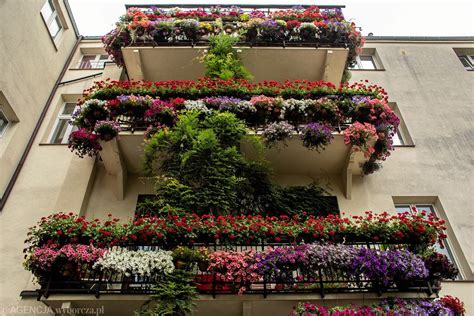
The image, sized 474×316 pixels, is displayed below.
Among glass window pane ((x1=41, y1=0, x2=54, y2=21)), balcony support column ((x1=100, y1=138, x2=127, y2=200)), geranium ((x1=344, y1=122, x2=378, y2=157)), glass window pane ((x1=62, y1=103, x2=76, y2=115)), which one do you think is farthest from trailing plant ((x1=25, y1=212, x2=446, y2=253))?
glass window pane ((x1=41, y1=0, x2=54, y2=21))

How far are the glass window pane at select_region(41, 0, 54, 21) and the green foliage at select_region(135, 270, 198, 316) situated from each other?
462 inches

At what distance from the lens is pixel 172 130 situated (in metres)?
11.5

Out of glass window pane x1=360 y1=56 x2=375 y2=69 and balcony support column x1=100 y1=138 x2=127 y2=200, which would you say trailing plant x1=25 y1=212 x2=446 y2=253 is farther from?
glass window pane x1=360 y1=56 x2=375 y2=69

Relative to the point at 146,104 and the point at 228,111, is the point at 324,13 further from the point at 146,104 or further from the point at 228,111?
the point at 146,104

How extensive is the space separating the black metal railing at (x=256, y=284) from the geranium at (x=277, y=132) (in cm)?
362

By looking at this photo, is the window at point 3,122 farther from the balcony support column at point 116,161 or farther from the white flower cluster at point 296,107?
the white flower cluster at point 296,107

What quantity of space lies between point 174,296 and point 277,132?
5014 mm

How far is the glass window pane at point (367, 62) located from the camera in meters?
17.3

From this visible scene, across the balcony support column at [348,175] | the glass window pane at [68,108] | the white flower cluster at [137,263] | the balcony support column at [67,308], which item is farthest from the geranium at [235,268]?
the glass window pane at [68,108]

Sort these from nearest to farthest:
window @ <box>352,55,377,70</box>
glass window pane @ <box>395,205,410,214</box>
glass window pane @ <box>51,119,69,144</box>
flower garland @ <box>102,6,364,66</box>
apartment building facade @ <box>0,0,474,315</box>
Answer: apartment building facade @ <box>0,0,474,315</box> < glass window pane @ <box>395,205,410,214</box> < glass window pane @ <box>51,119,69,144</box> < flower garland @ <box>102,6,364,66</box> < window @ <box>352,55,377,70</box>

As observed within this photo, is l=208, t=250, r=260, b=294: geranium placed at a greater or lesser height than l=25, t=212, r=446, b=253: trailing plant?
lesser

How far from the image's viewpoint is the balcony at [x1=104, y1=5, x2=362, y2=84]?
14867 millimetres

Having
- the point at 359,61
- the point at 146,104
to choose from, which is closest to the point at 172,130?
the point at 146,104

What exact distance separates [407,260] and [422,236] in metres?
0.82
